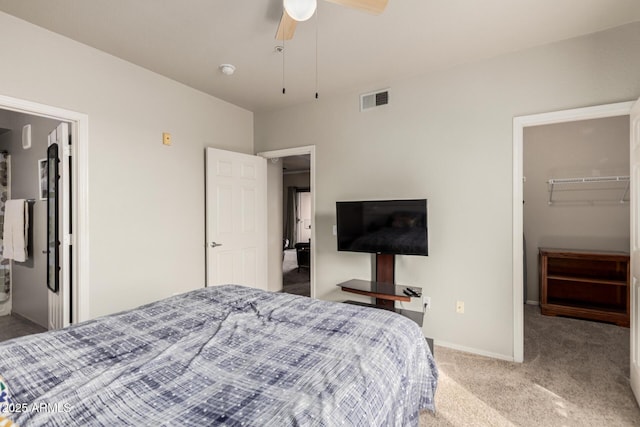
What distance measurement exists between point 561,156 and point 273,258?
4.15m

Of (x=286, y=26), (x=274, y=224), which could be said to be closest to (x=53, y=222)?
(x=274, y=224)

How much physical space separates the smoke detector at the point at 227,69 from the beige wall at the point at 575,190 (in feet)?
12.6

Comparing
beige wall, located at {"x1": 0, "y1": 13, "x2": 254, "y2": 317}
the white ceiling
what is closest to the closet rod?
the white ceiling

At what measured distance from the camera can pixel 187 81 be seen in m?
3.29

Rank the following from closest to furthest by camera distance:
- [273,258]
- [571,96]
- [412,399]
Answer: [412,399]
[571,96]
[273,258]

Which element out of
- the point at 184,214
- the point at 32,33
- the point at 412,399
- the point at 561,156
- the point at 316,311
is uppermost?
the point at 32,33

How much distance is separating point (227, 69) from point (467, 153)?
Result: 7.90ft

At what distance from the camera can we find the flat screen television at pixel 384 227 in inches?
114

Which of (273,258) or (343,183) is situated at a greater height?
(343,183)

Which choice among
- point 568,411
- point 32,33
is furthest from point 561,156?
point 32,33

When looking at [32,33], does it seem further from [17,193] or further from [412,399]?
[412,399]

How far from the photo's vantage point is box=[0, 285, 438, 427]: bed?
0.91 meters

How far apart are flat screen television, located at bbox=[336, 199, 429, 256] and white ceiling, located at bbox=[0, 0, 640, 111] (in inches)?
52.0

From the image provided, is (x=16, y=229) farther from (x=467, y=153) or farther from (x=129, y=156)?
(x=467, y=153)
